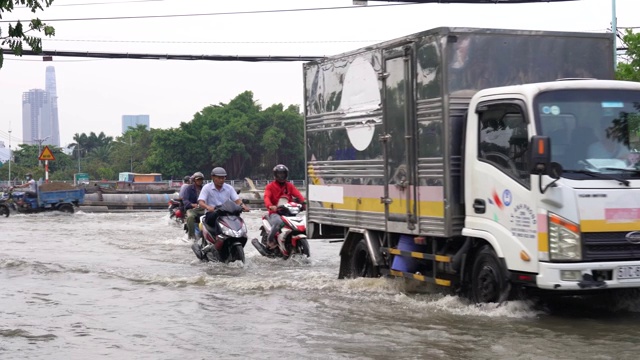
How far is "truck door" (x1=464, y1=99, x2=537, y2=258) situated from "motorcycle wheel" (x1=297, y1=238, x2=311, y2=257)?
5.99 meters

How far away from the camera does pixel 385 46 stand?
409 inches

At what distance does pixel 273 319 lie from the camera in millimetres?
9430

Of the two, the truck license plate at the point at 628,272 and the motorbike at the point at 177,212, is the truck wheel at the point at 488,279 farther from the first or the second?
the motorbike at the point at 177,212

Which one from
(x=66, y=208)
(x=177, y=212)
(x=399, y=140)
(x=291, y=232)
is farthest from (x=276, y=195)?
(x=66, y=208)

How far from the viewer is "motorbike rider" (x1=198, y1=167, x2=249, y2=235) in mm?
14656

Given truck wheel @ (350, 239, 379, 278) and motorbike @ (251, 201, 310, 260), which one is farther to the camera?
motorbike @ (251, 201, 310, 260)

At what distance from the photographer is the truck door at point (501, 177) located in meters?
8.41

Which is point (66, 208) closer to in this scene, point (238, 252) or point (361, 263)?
point (238, 252)

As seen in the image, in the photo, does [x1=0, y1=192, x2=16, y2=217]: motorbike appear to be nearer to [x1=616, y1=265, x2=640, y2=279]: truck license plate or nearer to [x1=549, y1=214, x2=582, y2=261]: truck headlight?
[x1=549, y1=214, x2=582, y2=261]: truck headlight

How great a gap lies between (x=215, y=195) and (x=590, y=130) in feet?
25.0

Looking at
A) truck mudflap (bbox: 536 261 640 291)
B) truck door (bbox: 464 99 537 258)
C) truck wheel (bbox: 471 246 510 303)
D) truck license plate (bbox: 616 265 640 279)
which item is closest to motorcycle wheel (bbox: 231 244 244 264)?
truck wheel (bbox: 471 246 510 303)

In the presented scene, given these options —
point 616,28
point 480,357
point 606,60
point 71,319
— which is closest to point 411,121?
point 606,60

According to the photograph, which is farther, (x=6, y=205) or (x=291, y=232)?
(x=6, y=205)

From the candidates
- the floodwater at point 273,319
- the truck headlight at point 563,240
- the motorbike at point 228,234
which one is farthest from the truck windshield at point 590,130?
the motorbike at point 228,234
